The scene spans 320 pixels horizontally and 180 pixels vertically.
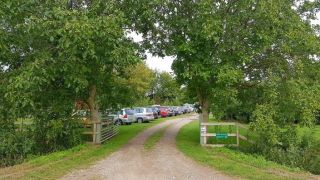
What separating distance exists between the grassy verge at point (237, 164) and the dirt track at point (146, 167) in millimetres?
487

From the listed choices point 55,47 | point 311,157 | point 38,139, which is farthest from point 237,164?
point 38,139

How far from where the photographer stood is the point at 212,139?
22.2 metres

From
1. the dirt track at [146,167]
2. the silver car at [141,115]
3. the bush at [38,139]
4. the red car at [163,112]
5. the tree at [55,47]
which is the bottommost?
the dirt track at [146,167]

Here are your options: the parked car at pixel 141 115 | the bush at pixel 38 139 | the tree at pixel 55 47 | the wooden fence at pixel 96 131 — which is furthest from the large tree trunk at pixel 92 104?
the parked car at pixel 141 115

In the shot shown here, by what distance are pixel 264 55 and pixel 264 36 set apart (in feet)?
7.44

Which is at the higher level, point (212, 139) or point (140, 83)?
point (140, 83)

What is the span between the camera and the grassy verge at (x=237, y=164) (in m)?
12.9

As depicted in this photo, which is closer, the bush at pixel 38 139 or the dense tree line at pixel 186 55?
the dense tree line at pixel 186 55

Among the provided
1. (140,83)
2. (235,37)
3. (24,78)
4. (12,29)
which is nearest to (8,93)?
(24,78)

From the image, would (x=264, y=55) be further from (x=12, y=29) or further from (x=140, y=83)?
(x=140, y=83)

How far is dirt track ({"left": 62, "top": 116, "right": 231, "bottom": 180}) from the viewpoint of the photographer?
12656 millimetres

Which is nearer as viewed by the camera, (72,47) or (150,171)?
(150,171)

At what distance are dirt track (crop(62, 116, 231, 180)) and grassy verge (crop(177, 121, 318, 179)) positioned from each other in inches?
19.2

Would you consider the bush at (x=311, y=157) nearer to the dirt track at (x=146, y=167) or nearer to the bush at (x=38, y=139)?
the dirt track at (x=146, y=167)
